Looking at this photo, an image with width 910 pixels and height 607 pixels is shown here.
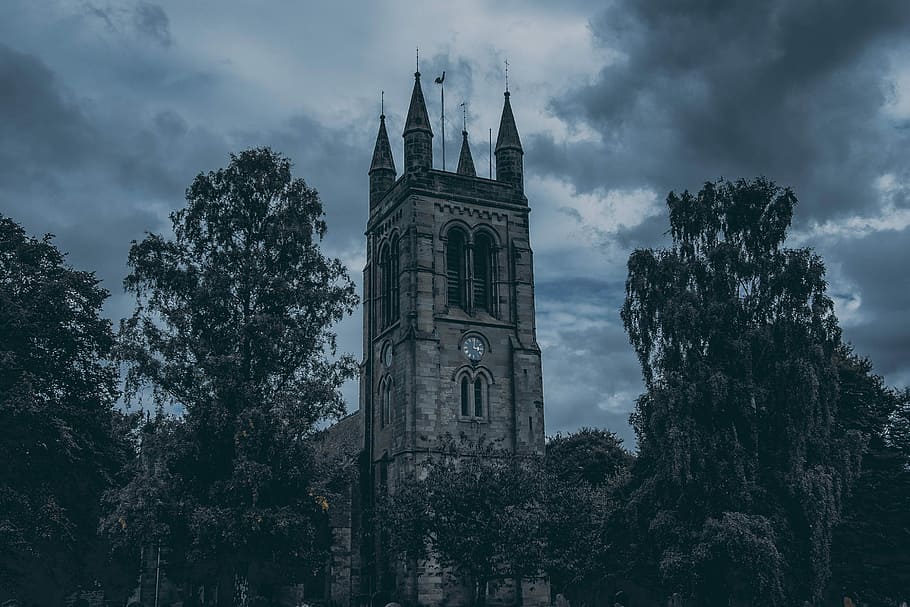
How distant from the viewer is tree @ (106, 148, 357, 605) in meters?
31.8

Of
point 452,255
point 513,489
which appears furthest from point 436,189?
point 513,489

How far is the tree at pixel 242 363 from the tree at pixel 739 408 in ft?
37.5

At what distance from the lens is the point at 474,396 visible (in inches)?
2114

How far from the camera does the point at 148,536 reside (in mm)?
31047

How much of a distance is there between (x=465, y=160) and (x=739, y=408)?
35068 millimetres

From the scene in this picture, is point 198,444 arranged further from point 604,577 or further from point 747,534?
point 604,577

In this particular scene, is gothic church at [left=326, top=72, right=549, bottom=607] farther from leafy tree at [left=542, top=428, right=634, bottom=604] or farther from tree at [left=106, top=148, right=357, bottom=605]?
tree at [left=106, top=148, right=357, bottom=605]

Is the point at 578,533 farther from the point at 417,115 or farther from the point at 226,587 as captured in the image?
the point at 417,115

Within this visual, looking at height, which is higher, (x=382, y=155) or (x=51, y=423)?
(x=382, y=155)

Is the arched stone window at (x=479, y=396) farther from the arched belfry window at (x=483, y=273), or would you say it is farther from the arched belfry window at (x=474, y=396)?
the arched belfry window at (x=483, y=273)

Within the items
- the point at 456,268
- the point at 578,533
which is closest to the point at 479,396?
the point at 456,268

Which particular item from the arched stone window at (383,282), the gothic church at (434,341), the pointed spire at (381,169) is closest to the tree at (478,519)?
the gothic church at (434,341)

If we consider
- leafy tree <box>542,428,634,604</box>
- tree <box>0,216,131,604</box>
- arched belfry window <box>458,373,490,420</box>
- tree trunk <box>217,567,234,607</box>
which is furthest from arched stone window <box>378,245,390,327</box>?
tree trunk <box>217,567,234,607</box>

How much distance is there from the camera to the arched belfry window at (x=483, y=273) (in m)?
56.2
